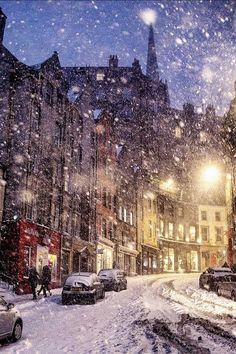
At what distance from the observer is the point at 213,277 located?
29.9 metres

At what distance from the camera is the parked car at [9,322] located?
975 cm

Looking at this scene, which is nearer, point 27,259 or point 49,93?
point 27,259

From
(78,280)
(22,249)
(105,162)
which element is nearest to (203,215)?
(105,162)

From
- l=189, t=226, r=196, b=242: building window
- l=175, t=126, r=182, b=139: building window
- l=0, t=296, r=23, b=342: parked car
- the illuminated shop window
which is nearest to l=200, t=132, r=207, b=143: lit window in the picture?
l=175, t=126, r=182, b=139: building window

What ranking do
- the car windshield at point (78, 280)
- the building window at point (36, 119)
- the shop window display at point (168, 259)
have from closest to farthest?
1. the car windshield at point (78, 280)
2. the building window at point (36, 119)
3. the shop window display at point (168, 259)

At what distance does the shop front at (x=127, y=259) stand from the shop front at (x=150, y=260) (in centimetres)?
341

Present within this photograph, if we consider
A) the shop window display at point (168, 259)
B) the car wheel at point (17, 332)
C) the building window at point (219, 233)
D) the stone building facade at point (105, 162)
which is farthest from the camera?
the building window at point (219, 233)

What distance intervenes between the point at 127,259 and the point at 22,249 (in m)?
29.7

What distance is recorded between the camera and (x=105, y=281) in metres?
28.5

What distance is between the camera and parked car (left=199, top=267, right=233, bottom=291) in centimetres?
2922

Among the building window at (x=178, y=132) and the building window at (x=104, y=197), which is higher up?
the building window at (x=178, y=132)

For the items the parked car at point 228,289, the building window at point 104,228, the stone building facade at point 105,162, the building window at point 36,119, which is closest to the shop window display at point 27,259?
the stone building facade at point 105,162

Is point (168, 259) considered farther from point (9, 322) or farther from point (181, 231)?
point (9, 322)

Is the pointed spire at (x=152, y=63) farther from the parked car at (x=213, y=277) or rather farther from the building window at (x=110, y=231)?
the parked car at (x=213, y=277)
